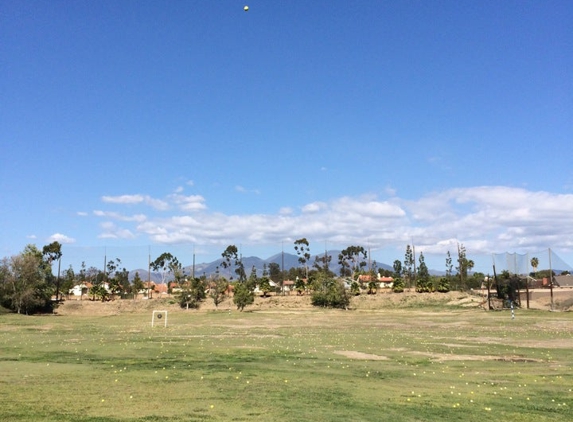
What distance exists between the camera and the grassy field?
11547 mm

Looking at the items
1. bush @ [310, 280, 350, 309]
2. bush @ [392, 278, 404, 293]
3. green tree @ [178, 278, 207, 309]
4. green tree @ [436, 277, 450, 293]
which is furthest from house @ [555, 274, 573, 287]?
green tree @ [178, 278, 207, 309]

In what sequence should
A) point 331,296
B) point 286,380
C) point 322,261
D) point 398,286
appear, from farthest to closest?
point 322,261, point 398,286, point 331,296, point 286,380

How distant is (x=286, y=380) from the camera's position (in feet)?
52.5

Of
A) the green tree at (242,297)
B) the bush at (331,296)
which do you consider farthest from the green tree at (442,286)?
the green tree at (242,297)

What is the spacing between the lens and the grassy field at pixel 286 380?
37.9 ft

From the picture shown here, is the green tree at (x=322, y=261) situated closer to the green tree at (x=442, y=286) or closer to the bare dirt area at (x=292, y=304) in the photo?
the bare dirt area at (x=292, y=304)

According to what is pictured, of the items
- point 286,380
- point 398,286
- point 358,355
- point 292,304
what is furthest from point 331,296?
point 286,380

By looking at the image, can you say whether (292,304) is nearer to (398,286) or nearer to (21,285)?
(398,286)

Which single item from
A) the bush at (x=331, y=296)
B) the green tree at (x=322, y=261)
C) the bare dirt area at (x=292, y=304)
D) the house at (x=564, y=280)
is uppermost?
the green tree at (x=322, y=261)

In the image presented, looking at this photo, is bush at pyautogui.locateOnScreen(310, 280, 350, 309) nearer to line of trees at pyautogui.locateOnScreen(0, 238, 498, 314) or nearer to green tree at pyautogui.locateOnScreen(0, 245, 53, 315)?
line of trees at pyautogui.locateOnScreen(0, 238, 498, 314)

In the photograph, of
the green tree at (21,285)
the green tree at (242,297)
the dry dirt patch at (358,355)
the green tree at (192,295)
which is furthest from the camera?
the green tree at (192,295)

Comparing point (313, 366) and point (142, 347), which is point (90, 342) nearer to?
point (142, 347)

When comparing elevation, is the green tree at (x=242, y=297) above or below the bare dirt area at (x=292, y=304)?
above

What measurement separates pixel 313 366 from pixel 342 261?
107419mm
